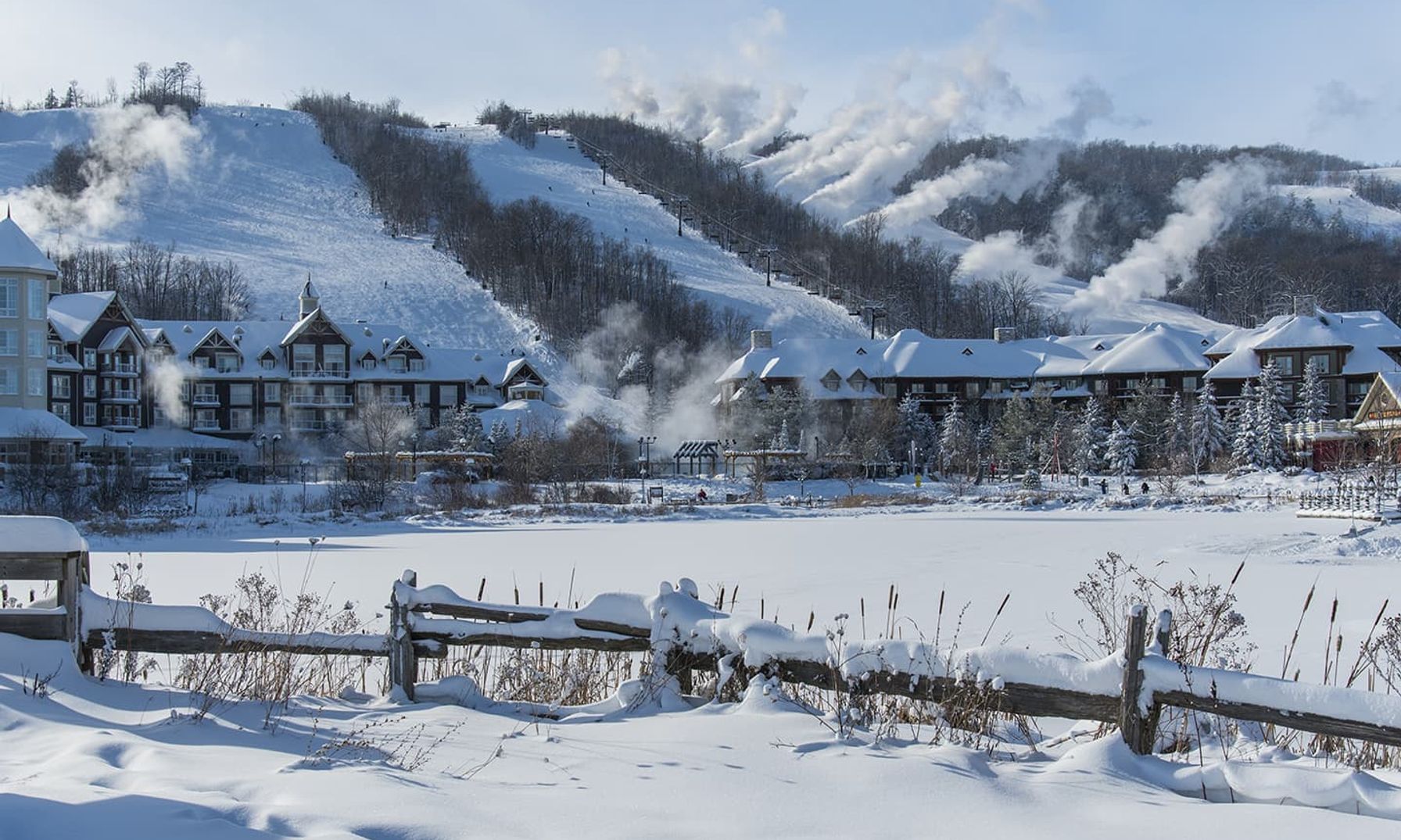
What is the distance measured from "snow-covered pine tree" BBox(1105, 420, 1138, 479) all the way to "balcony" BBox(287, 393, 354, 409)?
4522cm

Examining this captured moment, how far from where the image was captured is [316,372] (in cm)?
7256

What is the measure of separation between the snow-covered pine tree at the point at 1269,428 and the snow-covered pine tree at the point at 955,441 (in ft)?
48.1

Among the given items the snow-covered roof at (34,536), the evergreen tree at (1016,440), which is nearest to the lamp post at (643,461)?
the evergreen tree at (1016,440)

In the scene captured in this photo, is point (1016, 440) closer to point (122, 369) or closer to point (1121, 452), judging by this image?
point (1121, 452)

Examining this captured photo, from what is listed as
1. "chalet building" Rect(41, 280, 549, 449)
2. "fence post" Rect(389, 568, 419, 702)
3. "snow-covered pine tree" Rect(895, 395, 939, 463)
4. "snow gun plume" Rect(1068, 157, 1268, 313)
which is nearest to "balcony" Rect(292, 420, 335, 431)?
"chalet building" Rect(41, 280, 549, 449)

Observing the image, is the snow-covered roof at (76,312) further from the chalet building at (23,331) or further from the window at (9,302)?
the window at (9,302)

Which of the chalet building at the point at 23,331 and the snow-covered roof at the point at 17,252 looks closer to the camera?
the chalet building at the point at 23,331

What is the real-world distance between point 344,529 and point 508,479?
1739 centimetres

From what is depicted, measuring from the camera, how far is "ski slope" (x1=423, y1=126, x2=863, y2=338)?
10394 cm

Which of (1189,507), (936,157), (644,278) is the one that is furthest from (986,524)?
(936,157)

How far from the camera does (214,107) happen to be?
503 ft

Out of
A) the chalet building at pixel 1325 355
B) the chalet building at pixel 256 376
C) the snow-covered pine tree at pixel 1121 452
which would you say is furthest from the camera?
the chalet building at pixel 1325 355

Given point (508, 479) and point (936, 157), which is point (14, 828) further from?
point (936, 157)

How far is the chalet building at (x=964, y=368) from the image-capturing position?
246 ft
